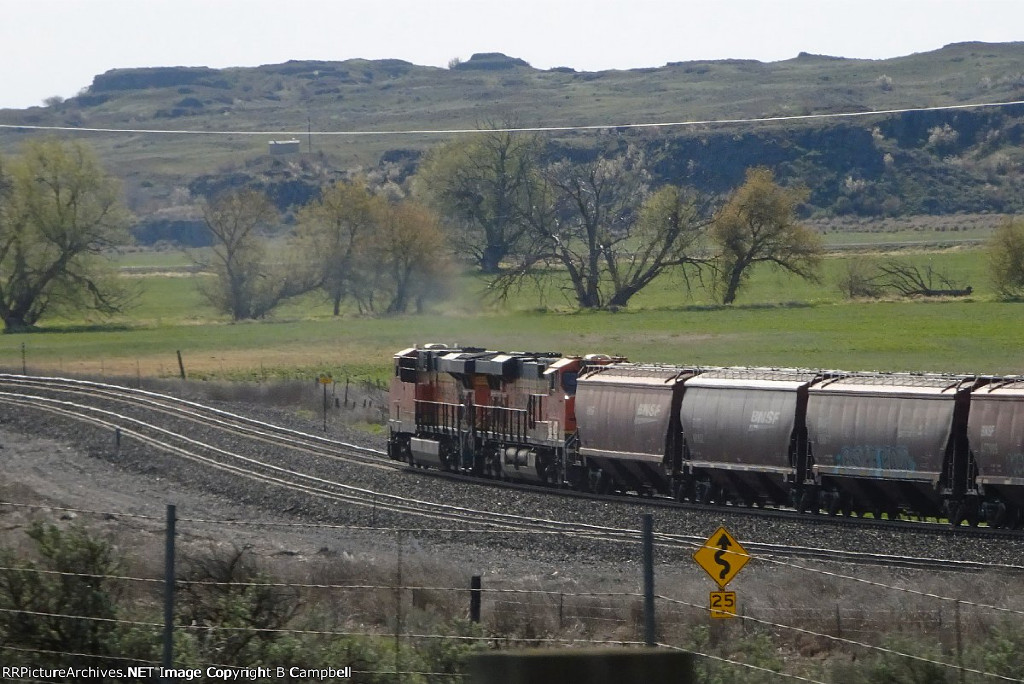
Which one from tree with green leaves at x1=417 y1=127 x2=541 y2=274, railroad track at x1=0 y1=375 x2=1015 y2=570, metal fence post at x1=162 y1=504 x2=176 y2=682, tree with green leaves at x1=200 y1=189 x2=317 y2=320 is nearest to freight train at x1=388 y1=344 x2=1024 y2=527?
railroad track at x1=0 y1=375 x2=1015 y2=570

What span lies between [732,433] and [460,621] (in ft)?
54.8

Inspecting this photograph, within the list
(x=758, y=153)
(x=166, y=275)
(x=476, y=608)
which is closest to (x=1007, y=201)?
(x=758, y=153)

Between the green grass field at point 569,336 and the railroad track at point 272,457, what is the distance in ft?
33.9

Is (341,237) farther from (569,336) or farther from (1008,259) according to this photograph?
(1008,259)

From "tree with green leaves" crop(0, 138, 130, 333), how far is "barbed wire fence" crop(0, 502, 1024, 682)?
6868 centimetres

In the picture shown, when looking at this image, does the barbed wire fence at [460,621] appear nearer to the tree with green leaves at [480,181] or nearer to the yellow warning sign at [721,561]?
the yellow warning sign at [721,561]

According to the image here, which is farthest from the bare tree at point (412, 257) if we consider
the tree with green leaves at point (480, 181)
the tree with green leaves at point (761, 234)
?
the tree with green leaves at point (761, 234)

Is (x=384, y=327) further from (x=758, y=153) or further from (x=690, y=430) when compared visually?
(x=758, y=153)

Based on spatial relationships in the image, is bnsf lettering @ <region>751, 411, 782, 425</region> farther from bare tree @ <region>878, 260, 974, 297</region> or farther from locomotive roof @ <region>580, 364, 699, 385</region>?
bare tree @ <region>878, 260, 974, 297</region>

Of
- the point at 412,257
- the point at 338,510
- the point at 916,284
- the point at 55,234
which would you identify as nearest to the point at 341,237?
the point at 412,257

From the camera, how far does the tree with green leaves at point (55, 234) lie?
81.2 m

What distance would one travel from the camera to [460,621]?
12172mm

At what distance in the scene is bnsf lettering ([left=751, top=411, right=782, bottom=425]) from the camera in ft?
90.6

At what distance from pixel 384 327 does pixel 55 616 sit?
65562 millimetres
